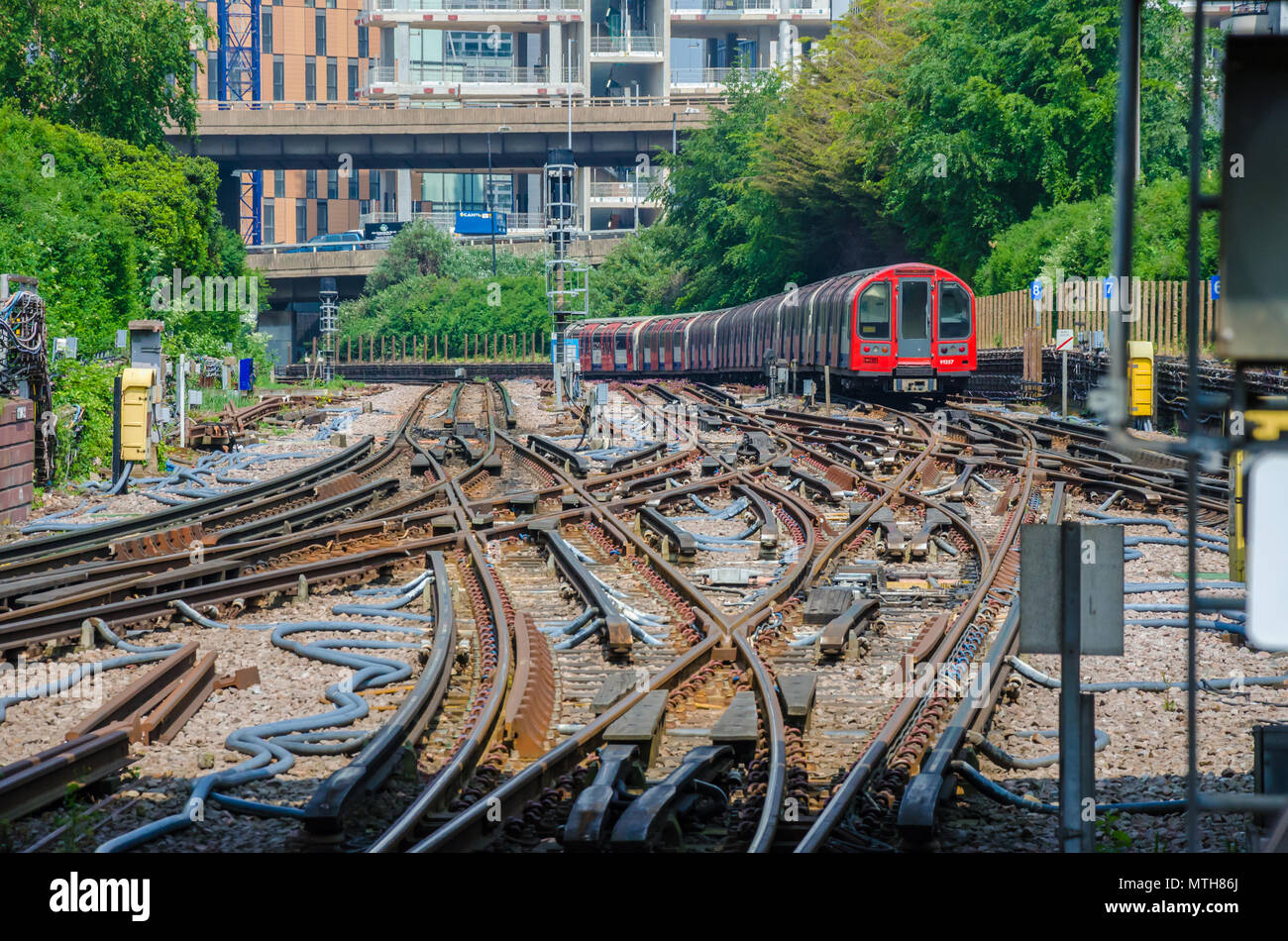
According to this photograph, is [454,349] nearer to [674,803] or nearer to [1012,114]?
[1012,114]

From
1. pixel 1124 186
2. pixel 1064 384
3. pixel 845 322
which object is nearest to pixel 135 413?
pixel 845 322

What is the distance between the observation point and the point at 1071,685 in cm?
537

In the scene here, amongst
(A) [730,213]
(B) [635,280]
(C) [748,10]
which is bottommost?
(B) [635,280]

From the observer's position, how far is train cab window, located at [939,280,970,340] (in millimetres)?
30328

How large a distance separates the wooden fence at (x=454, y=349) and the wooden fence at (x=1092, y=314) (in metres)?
36.2

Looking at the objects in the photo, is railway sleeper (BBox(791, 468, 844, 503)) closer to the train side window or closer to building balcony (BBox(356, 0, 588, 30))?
the train side window

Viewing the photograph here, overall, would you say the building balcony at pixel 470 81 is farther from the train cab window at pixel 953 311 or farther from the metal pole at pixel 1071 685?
the metal pole at pixel 1071 685

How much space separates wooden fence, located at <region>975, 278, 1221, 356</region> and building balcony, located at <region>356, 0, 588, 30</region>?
5722 centimetres

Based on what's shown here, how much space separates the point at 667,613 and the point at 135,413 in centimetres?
1048

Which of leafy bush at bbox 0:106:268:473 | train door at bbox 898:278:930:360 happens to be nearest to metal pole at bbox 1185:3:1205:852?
leafy bush at bbox 0:106:268:473

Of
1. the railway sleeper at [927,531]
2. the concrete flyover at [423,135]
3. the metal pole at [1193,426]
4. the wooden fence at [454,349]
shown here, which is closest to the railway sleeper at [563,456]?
the railway sleeper at [927,531]

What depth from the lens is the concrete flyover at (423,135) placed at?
75.1 metres

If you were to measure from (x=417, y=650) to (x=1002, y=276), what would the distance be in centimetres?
3455
